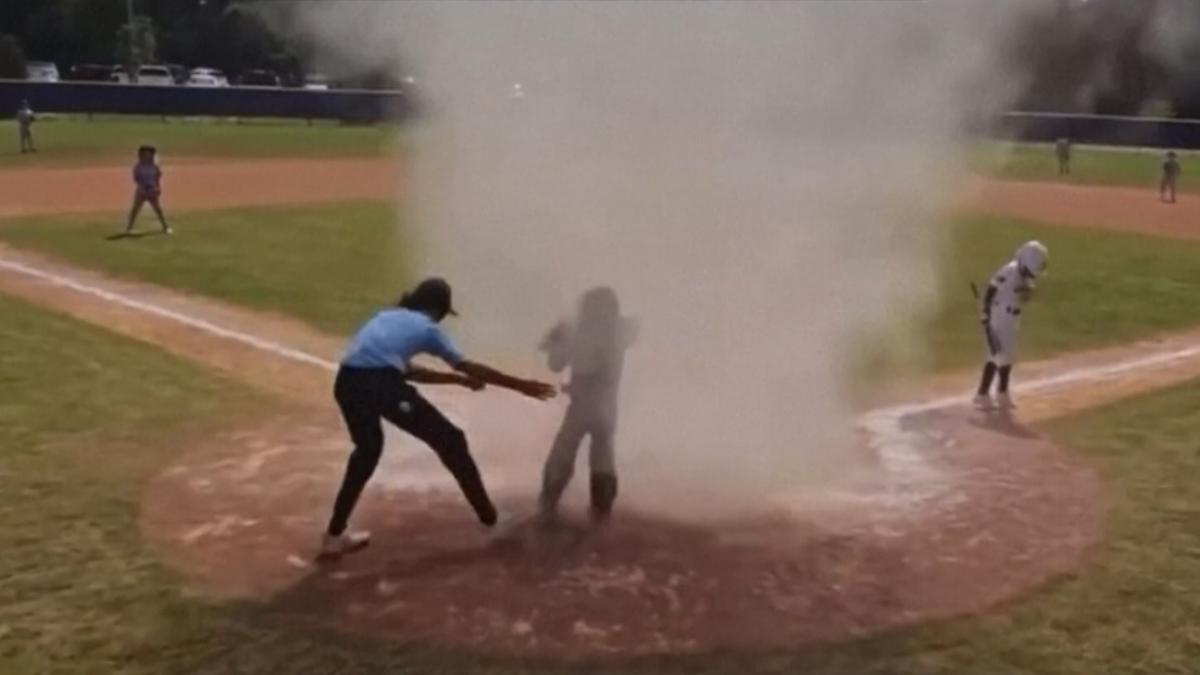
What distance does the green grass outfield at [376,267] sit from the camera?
1922 cm

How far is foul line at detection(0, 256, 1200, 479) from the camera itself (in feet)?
41.0

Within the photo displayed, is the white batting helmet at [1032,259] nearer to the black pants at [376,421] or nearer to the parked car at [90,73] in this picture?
the black pants at [376,421]

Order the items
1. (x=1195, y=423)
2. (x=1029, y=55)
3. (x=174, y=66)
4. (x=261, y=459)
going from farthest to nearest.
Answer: (x=174, y=66) → (x=1029, y=55) → (x=1195, y=423) → (x=261, y=459)

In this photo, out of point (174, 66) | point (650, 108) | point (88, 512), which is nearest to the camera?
point (88, 512)

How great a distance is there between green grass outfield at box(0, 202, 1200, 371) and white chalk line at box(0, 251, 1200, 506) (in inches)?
36.6

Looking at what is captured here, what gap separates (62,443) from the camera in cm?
1255

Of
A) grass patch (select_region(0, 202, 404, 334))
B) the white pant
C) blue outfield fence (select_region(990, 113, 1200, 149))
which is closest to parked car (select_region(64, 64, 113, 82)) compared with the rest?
blue outfield fence (select_region(990, 113, 1200, 149))

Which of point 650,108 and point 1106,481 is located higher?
point 650,108

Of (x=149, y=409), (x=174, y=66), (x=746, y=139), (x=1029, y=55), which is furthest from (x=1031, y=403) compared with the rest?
(x=174, y=66)

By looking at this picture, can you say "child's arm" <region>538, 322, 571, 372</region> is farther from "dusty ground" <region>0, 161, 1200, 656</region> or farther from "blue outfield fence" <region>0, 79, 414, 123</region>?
"blue outfield fence" <region>0, 79, 414, 123</region>

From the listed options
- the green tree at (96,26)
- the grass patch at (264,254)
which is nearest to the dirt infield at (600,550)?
the grass patch at (264,254)

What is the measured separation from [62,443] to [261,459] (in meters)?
1.85

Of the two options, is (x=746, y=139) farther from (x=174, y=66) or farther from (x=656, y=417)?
(x=174, y=66)

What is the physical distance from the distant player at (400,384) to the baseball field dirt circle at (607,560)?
589mm
